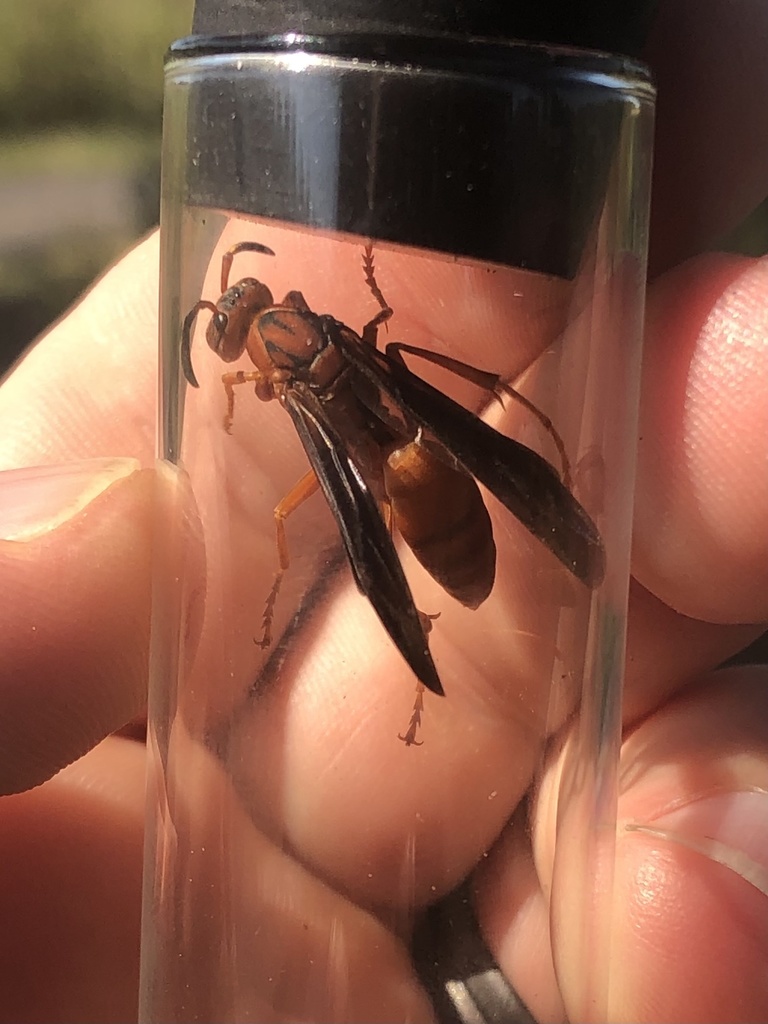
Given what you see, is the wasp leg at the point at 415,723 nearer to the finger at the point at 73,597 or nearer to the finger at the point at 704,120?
the finger at the point at 73,597

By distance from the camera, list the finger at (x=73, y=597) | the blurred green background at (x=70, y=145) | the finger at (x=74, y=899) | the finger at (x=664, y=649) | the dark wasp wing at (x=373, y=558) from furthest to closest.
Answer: the blurred green background at (x=70, y=145) < the finger at (x=74, y=899) < the finger at (x=664, y=649) < the finger at (x=73, y=597) < the dark wasp wing at (x=373, y=558)

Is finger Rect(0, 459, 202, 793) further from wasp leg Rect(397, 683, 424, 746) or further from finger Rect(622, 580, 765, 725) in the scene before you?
finger Rect(622, 580, 765, 725)

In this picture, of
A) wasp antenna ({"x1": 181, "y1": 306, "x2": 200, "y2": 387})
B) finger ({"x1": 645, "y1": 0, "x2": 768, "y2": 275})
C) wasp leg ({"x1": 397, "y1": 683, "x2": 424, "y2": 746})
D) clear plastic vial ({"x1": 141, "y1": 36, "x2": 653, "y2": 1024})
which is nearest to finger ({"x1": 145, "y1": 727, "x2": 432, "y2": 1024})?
clear plastic vial ({"x1": 141, "y1": 36, "x2": 653, "y2": 1024})

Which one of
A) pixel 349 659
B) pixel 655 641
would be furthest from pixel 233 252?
pixel 655 641

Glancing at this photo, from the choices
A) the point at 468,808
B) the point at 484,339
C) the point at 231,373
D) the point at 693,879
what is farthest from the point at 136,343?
the point at 693,879

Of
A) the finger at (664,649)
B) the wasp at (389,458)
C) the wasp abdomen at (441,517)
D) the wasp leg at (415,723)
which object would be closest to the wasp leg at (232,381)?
the wasp at (389,458)

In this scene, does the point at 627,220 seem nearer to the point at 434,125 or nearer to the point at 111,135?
the point at 434,125

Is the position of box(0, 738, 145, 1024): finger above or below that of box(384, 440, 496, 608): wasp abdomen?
below
